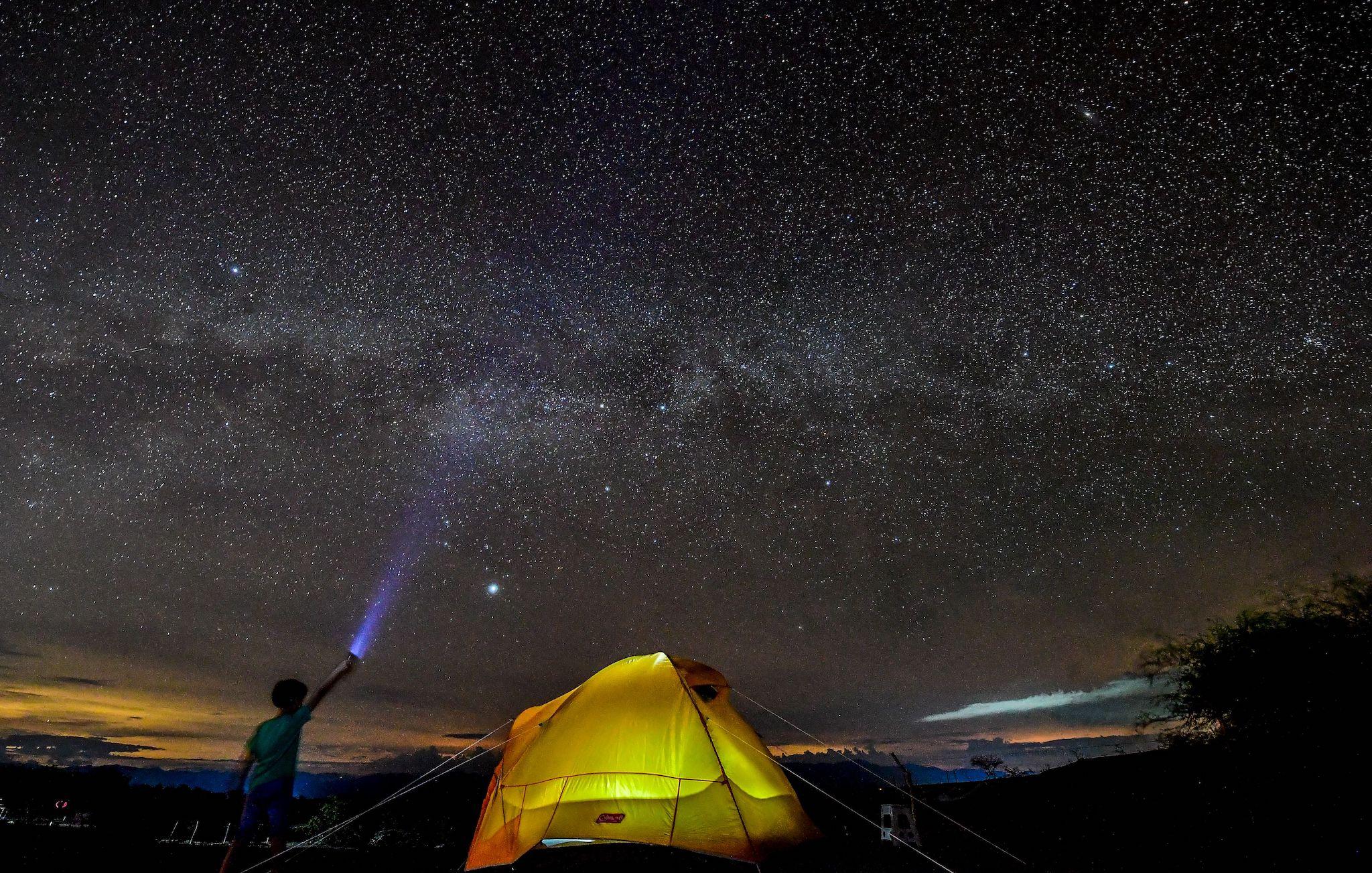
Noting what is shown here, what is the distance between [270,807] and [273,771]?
1.14 ft

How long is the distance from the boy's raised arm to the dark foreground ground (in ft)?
11.5

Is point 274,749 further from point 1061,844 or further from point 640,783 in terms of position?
point 1061,844

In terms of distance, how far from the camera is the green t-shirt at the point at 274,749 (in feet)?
18.6

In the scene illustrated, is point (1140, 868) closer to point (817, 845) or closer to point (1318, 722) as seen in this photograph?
point (817, 845)

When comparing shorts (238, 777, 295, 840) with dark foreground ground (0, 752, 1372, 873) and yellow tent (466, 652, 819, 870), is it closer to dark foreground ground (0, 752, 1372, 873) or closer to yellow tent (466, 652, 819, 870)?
yellow tent (466, 652, 819, 870)

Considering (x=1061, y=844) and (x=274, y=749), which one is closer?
(x=274, y=749)

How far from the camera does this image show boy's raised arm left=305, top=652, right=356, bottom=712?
19.4 feet

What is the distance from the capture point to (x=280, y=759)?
5.73 metres

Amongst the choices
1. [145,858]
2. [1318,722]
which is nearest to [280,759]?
[145,858]

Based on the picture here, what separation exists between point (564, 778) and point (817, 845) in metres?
4.10

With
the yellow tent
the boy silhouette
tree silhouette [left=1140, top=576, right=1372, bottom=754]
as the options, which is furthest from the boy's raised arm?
tree silhouette [left=1140, top=576, right=1372, bottom=754]

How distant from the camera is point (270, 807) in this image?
225 inches

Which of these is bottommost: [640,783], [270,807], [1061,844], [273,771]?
[1061,844]

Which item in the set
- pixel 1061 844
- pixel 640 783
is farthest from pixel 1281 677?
pixel 640 783
